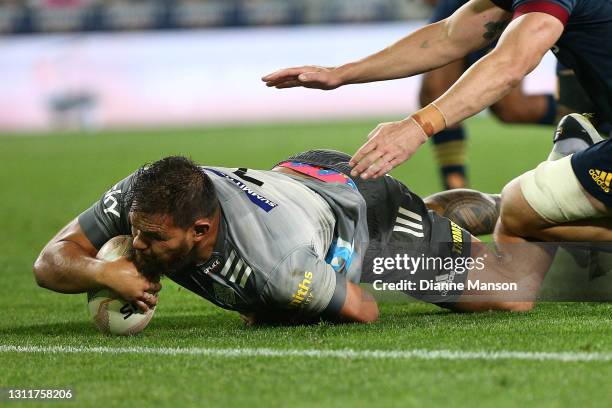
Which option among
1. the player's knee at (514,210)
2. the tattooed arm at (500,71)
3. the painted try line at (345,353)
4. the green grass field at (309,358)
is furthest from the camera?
the player's knee at (514,210)

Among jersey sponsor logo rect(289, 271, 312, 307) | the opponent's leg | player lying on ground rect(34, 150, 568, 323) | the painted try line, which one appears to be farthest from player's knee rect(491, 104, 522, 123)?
the painted try line

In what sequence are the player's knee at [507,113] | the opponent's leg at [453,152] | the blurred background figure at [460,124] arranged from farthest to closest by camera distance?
1. the player's knee at [507,113]
2. the opponent's leg at [453,152]
3. the blurred background figure at [460,124]

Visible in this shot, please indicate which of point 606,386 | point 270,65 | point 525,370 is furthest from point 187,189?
point 270,65

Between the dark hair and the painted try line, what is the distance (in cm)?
47

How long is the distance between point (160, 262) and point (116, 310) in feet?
1.03

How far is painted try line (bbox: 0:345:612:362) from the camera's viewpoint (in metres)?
3.41

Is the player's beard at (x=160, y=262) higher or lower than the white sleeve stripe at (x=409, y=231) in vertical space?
higher

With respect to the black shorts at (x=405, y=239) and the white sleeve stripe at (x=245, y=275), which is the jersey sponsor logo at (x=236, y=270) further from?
the black shorts at (x=405, y=239)

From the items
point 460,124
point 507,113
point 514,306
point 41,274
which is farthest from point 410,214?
point 507,113

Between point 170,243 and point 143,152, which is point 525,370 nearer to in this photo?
point 170,243

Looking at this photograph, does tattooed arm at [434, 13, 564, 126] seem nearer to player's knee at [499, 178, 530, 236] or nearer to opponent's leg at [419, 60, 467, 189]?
player's knee at [499, 178, 530, 236]

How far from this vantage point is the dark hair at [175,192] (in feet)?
13.0

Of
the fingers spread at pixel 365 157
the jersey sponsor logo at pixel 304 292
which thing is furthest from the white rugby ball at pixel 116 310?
the fingers spread at pixel 365 157

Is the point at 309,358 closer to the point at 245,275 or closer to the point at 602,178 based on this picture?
the point at 245,275
